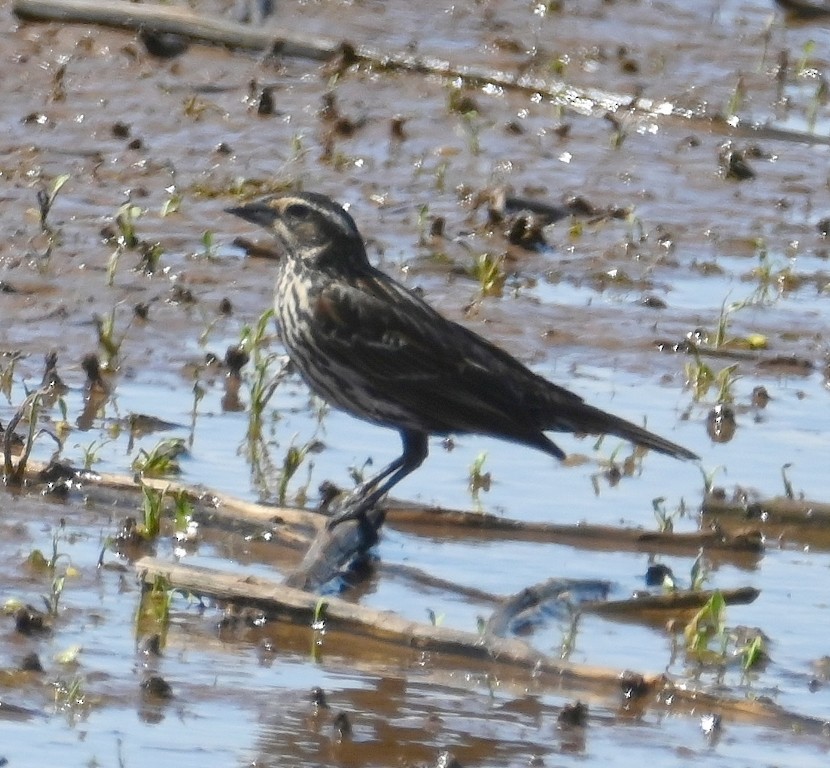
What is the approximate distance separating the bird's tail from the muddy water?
34 centimetres

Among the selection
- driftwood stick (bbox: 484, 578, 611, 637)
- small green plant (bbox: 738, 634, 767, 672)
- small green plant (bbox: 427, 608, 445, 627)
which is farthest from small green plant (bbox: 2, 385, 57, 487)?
small green plant (bbox: 738, 634, 767, 672)

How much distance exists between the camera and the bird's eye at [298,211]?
821 centimetres

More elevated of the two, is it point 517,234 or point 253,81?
point 253,81

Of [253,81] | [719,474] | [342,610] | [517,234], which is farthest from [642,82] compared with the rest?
[342,610]

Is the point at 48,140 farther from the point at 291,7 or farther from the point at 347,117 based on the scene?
the point at 291,7

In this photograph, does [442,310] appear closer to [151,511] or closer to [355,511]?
[355,511]

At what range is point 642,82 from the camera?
1458 centimetres

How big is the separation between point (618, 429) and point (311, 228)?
134cm

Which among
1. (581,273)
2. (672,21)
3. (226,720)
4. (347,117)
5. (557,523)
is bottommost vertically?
(226,720)

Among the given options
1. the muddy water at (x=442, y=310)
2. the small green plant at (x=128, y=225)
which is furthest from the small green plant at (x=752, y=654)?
the small green plant at (x=128, y=225)

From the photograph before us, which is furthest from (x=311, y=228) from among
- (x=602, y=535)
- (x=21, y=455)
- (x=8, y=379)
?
(x=602, y=535)

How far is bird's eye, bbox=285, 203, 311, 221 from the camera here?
8.21 meters

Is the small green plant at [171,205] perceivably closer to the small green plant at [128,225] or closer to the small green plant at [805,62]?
the small green plant at [128,225]

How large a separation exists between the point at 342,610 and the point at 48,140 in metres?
6.64
